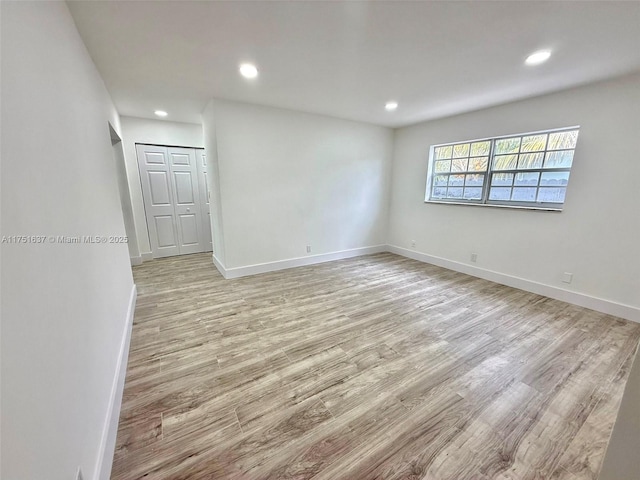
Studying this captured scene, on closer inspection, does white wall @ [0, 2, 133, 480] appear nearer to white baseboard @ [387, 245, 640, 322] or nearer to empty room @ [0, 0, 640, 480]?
empty room @ [0, 0, 640, 480]

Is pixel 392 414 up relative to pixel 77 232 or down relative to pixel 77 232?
down

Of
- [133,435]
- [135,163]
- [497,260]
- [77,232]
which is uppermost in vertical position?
[135,163]

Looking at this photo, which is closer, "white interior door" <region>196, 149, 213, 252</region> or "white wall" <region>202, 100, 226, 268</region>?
"white wall" <region>202, 100, 226, 268</region>

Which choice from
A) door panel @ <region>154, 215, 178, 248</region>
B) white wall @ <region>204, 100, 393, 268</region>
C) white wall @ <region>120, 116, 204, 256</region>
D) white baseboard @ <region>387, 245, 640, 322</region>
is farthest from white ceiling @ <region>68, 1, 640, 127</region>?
white baseboard @ <region>387, 245, 640, 322</region>

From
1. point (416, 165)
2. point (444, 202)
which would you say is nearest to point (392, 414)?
point (444, 202)

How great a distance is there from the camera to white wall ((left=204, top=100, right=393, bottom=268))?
3510 millimetres

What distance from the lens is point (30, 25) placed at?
3.34 ft

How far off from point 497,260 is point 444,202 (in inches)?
47.8

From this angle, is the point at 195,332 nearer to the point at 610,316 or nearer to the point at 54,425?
the point at 54,425

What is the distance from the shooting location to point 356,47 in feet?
6.66

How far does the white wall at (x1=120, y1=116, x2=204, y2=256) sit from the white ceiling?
1.27 metres

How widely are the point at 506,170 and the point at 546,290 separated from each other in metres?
1.67

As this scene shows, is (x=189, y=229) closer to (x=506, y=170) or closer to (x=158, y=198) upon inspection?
(x=158, y=198)

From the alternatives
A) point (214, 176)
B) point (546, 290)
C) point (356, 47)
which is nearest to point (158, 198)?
point (214, 176)
